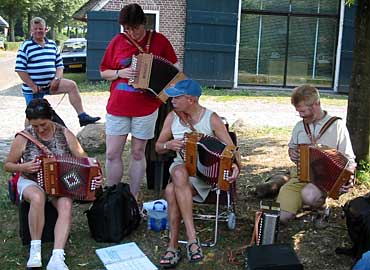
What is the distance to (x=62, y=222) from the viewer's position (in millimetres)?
4074

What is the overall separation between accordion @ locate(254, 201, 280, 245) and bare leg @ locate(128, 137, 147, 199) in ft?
4.32

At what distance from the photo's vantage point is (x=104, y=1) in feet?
55.5

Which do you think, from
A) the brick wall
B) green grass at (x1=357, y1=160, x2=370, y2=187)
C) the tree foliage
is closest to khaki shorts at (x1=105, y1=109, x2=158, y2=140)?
green grass at (x1=357, y1=160, x2=370, y2=187)

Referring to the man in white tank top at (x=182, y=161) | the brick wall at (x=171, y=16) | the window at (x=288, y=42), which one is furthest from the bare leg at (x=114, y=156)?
the window at (x=288, y=42)

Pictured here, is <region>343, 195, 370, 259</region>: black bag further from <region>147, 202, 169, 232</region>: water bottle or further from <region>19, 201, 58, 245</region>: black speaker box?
<region>19, 201, 58, 245</region>: black speaker box

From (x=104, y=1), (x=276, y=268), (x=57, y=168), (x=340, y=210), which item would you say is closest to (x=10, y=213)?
(x=57, y=168)

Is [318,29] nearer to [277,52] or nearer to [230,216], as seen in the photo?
[277,52]

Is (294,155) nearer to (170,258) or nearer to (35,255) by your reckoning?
(170,258)

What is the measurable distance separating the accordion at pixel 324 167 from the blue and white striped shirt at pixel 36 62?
341 centimetres

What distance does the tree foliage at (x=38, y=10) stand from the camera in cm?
4559

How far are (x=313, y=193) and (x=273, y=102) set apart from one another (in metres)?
10.7

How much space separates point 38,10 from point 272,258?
51544mm

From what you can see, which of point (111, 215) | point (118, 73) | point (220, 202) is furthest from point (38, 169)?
point (220, 202)

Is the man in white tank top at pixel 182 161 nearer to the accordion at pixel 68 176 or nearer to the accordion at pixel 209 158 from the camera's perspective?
the accordion at pixel 209 158
